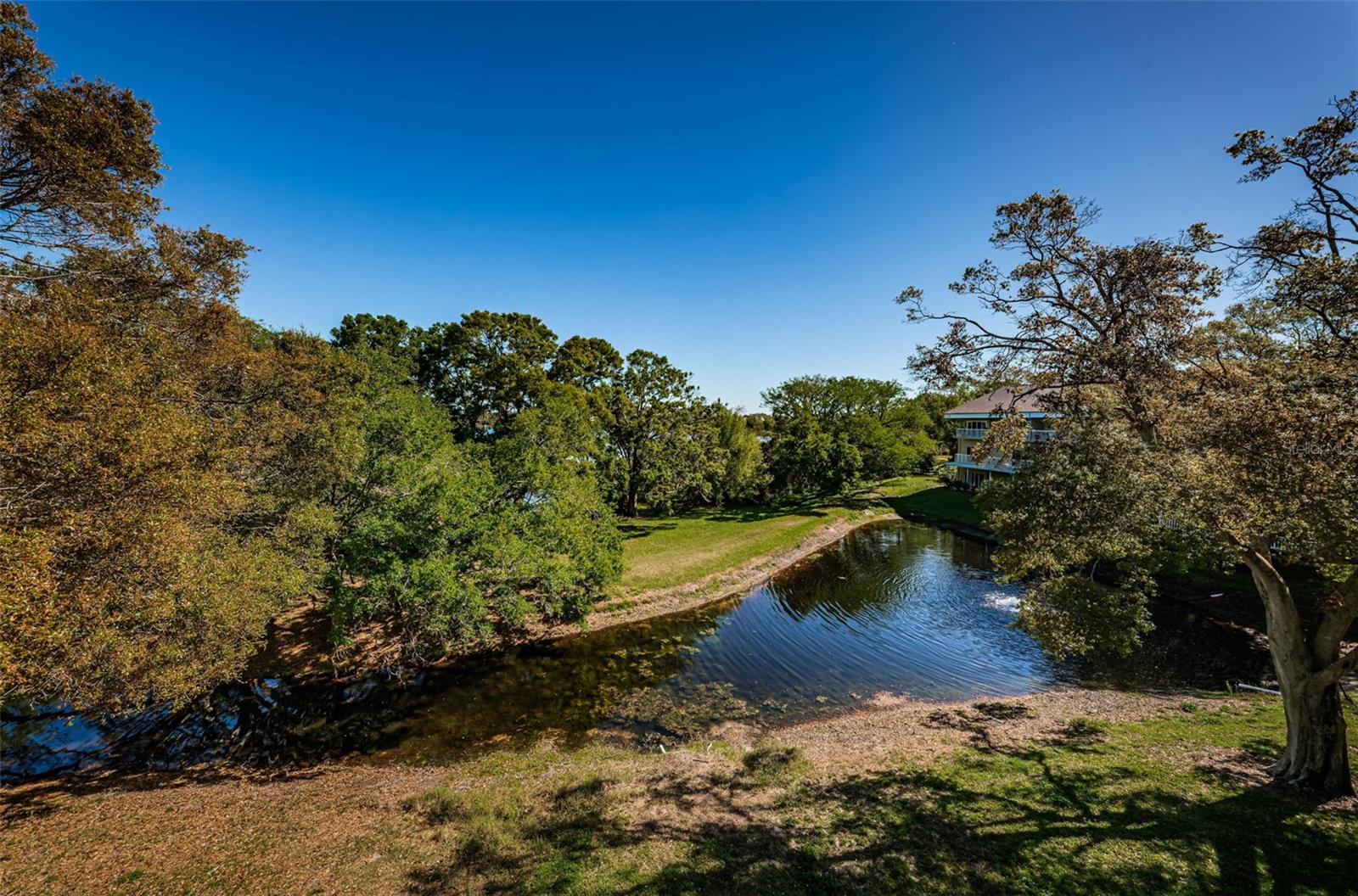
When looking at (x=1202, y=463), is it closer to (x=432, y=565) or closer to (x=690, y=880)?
(x=690, y=880)

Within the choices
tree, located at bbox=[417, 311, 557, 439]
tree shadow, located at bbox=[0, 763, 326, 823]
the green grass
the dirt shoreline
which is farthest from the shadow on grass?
tree shadow, located at bbox=[0, 763, 326, 823]

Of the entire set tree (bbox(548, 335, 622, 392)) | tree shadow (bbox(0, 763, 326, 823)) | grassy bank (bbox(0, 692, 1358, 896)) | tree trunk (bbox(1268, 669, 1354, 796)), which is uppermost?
tree (bbox(548, 335, 622, 392))

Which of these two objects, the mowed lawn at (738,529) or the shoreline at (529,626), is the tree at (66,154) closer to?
the shoreline at (529,626)

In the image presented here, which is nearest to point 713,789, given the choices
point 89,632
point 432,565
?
point 432,565

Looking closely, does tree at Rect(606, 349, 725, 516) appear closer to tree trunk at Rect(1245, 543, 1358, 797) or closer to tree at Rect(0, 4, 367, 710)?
tree at Rect(0, 4, 367, 710)

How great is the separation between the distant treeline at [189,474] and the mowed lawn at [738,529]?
6094mm

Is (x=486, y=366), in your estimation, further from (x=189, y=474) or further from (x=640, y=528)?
(x=189, y=474)

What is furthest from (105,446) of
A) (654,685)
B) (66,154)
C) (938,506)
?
(938,506)

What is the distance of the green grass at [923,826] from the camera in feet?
25.7

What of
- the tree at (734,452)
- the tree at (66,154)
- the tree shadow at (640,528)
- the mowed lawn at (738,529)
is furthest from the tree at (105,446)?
the tree at (734,452)

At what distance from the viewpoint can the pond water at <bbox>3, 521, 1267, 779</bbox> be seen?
13555 mm

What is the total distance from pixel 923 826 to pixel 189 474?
16479mm

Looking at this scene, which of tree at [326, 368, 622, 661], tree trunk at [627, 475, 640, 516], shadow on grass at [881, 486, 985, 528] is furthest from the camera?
shadow on grass at [881, 486, 985, 528]

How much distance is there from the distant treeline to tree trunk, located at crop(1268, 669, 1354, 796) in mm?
19069
